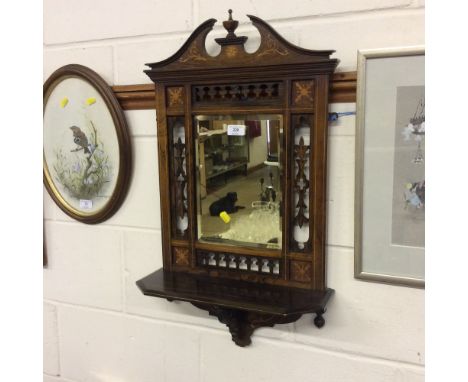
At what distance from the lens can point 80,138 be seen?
3.88 ft

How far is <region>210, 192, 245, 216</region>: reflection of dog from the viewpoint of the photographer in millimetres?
1000

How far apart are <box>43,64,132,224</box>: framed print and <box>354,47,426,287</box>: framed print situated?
23.4 inches

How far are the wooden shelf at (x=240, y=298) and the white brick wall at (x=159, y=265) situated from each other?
58mm

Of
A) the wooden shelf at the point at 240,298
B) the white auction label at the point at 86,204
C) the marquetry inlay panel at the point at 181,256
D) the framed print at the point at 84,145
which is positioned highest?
the framed print at the point at 84,145

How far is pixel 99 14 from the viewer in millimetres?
1136

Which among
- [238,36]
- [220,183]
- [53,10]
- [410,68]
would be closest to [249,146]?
[220,183]

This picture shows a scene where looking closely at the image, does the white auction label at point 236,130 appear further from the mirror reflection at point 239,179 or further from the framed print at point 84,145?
the framed print at point 84,145

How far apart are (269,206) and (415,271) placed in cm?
33

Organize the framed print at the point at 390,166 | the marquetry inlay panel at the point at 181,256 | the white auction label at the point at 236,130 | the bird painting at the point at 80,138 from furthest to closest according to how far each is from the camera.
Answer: the bird painting at the point at 80,138, the marquetry inlay panel at the point at 181,256, the white auction label at the point at 236,130, the framed print at the point at 390,166

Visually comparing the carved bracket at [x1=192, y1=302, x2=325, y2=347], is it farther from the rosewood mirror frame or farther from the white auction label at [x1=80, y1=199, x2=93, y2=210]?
the white auction label at [x1=80, y1=199, x2=93, y2=210]

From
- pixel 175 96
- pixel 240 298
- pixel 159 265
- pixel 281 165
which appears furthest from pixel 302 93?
pixel 159 265

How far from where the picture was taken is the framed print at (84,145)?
1.13m

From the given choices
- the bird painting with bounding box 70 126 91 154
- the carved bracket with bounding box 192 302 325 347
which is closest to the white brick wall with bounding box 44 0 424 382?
the carved bracket with bounding box 192 302 325 347

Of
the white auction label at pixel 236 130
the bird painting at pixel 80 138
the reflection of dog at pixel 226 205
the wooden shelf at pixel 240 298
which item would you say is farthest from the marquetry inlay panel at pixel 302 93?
the bird painting at pixel 80 138
